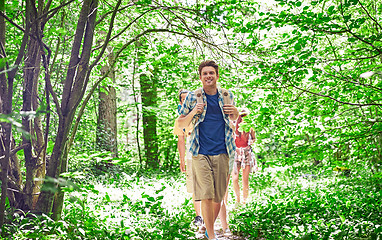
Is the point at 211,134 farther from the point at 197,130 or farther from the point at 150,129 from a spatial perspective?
the point at 150,129

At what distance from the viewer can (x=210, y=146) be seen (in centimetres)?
442

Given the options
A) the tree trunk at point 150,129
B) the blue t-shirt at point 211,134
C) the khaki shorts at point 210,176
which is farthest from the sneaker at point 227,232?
the tree trunk at point 150,129

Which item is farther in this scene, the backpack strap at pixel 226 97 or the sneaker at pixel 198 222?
the sneaker at pixel 198 222

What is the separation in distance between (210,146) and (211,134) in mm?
141

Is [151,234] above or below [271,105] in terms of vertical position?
below

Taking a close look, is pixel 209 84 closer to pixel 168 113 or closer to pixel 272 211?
pixel 272 211

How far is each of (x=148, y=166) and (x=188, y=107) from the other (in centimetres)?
1062

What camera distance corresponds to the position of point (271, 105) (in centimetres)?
547

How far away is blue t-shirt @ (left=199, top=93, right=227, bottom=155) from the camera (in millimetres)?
4422

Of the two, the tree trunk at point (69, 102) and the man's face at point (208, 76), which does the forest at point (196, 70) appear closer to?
the tree trunk at point (69, 102)

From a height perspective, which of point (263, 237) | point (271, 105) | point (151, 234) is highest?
point (271, 105)

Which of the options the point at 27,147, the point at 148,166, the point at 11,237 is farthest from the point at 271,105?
the point at 148,166

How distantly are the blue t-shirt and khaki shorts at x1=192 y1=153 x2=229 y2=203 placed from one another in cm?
7

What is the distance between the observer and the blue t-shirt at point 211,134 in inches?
174
